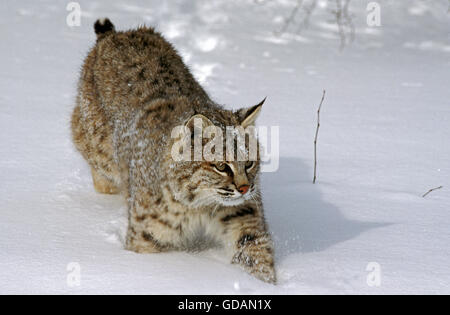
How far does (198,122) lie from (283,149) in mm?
2315

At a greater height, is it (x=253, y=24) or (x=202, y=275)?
(x=253, y=24)

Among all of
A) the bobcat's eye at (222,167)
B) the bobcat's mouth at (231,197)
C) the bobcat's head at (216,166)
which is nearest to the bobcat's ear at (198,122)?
the bobcat's head at (216,166)

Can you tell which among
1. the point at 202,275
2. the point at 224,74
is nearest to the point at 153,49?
the point at 202,275

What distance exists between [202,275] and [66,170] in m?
2.22

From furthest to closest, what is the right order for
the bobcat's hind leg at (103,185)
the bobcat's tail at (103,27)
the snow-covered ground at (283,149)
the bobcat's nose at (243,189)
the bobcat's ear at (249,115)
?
the bobcat's tail at (103,27), the bobcat's hind leg at (103,185), the bobcat's ear at (249,115), the bobcat's nose at (243,189), the snow-covered ground at (283,149)

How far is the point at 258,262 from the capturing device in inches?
133

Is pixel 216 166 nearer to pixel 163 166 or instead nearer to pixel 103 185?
pixel 163 166

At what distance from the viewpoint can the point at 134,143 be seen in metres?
3.92

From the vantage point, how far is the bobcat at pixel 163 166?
3.38 metres

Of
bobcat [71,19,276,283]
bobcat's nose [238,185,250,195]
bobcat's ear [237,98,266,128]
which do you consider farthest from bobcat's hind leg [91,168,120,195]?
bobcat's nose [238,185,250,195]

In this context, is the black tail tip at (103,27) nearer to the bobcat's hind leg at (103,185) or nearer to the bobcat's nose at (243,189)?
the bobcat's hind leg at (103,185)

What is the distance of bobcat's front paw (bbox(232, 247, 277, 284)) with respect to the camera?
3287 mm

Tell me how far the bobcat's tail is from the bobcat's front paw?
2.48 m

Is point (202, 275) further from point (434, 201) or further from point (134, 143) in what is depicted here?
point (434, 201)
